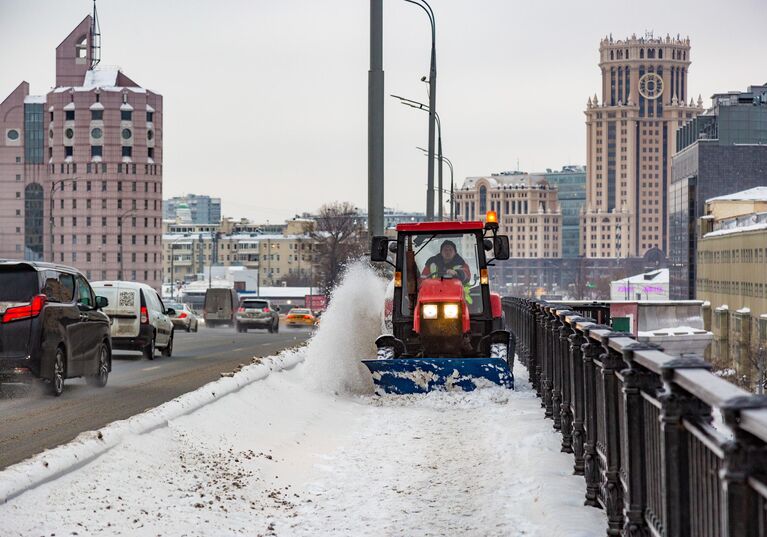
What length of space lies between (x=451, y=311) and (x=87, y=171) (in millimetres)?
176415

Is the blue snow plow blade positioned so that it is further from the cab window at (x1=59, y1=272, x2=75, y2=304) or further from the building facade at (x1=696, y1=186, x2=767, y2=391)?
the building facade at (x1=696, y1=186, x2=767, y2=391)

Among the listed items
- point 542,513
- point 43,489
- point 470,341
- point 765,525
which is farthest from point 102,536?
point 470,341

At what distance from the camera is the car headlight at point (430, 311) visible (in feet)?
60.0

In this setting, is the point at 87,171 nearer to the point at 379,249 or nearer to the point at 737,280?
the point at 737,280

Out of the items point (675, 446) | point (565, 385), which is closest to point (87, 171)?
point (565, 385)

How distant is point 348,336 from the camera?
2044 centimetres

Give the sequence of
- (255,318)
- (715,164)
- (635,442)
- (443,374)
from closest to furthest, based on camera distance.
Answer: (635,442)
(443,374)
(255,318)
(715,164)

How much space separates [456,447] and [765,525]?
29.5 ft

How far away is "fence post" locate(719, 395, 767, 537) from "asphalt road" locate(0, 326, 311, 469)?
6.99 metres

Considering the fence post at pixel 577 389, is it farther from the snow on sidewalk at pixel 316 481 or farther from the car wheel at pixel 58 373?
the car wheel at pixel 58 373

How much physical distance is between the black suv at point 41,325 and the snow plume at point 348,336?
3.43 metres

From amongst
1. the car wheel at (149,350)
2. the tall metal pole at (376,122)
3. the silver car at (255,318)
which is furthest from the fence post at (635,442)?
the silver car at (255,318)

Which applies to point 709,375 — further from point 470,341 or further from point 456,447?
point 470,341

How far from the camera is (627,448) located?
22.2 feet
